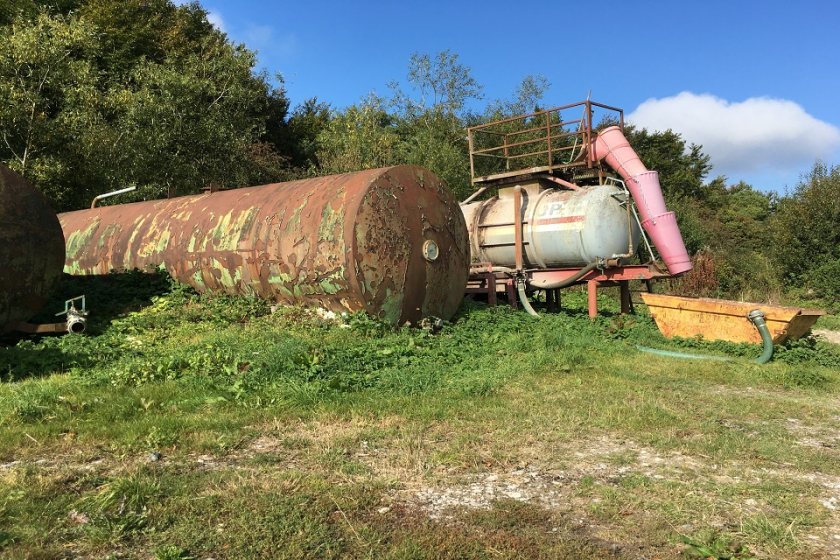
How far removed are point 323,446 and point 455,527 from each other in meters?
1.53

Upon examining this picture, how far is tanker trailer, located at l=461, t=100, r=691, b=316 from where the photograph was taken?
12.2 m

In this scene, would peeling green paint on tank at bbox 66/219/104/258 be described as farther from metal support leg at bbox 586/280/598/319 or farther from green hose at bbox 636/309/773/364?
green hose at bbox 636/309/773/364

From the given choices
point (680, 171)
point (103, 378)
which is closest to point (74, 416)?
point (103, 378)

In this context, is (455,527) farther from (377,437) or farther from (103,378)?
(103,378)

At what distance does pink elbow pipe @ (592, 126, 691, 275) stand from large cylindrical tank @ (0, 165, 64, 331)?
10425 mm

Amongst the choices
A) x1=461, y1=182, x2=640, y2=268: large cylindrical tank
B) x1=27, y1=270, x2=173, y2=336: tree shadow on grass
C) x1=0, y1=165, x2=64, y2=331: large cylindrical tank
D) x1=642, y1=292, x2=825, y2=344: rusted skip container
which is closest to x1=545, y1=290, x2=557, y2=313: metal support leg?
x1=461, y1=182, x2=640, y2=268: large cylindrical tank

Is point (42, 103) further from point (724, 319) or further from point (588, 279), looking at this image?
point (724, 319)

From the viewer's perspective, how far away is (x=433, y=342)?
27.8ft

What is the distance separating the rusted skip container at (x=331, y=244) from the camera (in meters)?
8.65

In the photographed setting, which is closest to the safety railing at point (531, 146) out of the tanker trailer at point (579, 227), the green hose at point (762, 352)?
the tanker trailer at point (579, 227)

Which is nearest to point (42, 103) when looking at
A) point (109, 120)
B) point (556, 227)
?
point (109, 120)

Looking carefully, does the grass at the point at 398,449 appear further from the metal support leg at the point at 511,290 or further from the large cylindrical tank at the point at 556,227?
the metal support leg at the point at 511,290

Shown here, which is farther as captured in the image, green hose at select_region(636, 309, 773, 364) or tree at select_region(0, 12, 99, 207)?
tree at select_region(0, 12, 99, 207)

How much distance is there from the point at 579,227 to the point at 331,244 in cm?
570
